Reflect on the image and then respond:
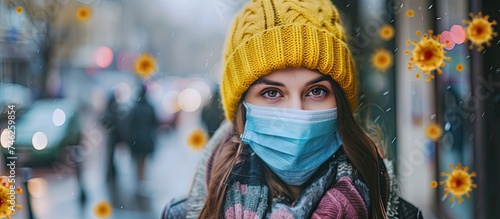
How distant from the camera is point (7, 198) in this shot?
2822 millimetres

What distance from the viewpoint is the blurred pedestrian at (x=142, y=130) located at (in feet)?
8.89

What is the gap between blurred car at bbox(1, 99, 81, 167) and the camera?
2736 millimetres

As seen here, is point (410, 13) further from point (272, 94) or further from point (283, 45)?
point (272, 94)

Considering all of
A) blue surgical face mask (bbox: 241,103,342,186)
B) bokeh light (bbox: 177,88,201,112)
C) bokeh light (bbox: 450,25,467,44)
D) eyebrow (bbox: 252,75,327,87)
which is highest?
bokeh light (bbox: 450,25,467,44)

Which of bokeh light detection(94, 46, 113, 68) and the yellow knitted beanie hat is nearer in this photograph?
the yellow knitted beanie hat

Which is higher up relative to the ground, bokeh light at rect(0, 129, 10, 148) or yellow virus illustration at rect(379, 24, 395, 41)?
yellow virus illustration at rect(379, 24, 395, 41)

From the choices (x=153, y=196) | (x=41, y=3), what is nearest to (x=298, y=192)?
(x=153, y=196)

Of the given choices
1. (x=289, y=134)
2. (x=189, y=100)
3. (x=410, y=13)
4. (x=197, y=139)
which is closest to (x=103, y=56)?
(x=189, y=100)

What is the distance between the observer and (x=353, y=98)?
2713 mm

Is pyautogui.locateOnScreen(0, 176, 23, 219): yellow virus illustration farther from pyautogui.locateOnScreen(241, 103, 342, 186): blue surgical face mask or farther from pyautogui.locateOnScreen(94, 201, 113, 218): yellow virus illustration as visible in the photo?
pyautogui.locateOnScreen(241, 103, 342, 186): blue surgical face mask

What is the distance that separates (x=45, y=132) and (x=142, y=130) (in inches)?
17.1

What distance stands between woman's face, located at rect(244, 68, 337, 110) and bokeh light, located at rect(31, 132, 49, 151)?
93 centimetres

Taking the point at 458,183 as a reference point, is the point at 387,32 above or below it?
above

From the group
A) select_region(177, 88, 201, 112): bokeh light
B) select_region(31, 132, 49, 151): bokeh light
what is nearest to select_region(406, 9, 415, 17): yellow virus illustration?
select_region(177, 88, 201, 112): bokeh light
